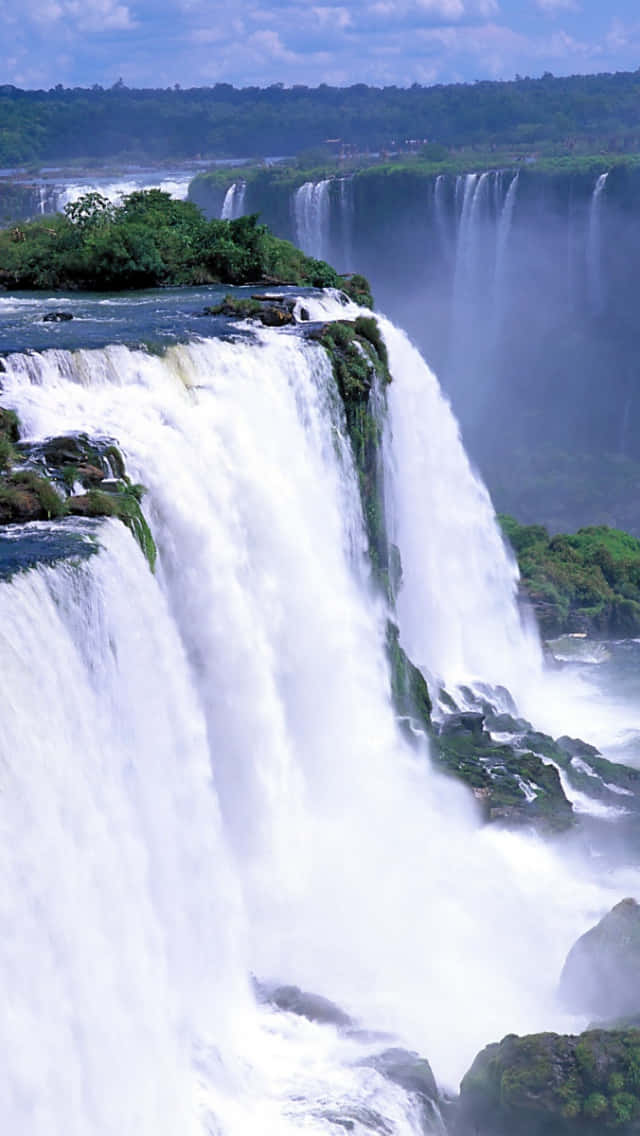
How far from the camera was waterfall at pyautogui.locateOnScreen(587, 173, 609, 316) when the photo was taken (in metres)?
60.1

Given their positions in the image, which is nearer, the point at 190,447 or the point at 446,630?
the point at 190,447

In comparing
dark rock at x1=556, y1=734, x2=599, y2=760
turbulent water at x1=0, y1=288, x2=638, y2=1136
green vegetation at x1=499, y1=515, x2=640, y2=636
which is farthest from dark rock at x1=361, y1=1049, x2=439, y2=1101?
green vegetation at x1=499, y1=515, x2=640, y2=636

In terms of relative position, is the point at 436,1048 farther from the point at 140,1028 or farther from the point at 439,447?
the point at 439,447

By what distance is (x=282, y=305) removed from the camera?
24.4 m

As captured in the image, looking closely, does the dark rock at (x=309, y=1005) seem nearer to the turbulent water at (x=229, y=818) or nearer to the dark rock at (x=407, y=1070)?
the turbulent water at (x=229, y=818)

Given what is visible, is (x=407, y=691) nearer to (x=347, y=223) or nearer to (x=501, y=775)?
(x=501, y=775)

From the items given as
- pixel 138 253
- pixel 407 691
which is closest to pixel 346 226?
pixel 138 253

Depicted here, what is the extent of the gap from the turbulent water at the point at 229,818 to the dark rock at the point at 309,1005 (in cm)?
14

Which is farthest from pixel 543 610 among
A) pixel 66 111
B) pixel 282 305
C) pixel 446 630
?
pixel 66 111

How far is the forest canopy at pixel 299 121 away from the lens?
103188 millimetres

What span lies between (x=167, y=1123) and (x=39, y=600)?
432 cm

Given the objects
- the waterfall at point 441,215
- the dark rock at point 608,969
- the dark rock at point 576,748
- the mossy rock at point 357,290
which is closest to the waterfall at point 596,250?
the waterfall at point 441,215

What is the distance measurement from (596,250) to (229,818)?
47405mm

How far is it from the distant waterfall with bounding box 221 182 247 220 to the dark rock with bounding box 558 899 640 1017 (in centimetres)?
5321
